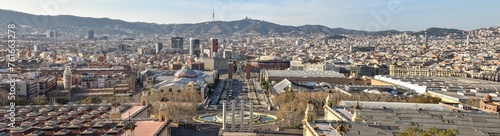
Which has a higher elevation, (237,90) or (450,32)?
(450,32)

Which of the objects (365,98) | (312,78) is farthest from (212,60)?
(365,98)

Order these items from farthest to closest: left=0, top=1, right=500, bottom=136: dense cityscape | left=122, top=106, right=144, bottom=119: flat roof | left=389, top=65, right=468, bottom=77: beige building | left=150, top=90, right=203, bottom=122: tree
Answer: left=389, top=65, right=468, bottom=77: beige building, left=150, top=90, right=203, bottom=122: tree, left=122, top=106, right=144, bottom=119: flat roof, left=0, top=1, right=500, bottom=136: dense cityscape

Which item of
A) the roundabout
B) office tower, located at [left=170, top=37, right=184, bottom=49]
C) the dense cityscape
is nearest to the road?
the dense cityscape

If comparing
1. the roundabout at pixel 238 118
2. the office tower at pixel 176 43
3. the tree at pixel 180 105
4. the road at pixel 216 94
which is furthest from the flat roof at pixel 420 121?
the office tower at pixel 176 43

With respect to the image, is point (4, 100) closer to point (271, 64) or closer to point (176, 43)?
point (271, 64)

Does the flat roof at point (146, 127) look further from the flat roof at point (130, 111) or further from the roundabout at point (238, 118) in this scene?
the roundabout at point (238, 118)

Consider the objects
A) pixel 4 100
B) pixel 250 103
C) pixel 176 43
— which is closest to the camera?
pixel 250 103

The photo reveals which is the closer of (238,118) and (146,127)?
(146,127)

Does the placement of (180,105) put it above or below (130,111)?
below

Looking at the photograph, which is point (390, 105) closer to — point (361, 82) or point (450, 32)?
point (361, 82)

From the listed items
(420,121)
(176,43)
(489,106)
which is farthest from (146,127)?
(176,43)

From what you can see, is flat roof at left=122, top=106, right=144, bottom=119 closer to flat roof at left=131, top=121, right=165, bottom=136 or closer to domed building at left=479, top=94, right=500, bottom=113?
flat roof at left=131, top=121, right=165, bottom=136
